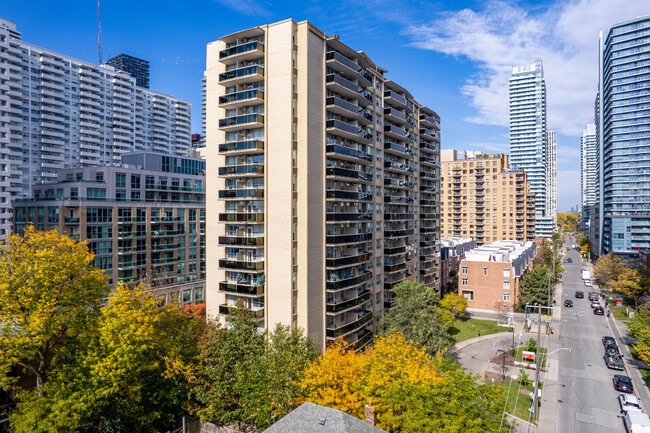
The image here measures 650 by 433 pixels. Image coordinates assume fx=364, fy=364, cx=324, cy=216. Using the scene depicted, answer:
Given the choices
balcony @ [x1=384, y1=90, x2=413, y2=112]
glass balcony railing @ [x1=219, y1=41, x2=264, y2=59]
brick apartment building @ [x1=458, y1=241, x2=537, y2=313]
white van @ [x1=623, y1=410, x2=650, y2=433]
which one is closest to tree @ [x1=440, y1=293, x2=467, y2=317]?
brick apartment building @ [x1=458, y1=241, x2=537, y2=313]

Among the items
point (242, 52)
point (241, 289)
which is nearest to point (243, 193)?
point (241, 289)

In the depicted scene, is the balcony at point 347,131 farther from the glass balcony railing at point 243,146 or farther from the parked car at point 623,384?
the parked car at point 623,384

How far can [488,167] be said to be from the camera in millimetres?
133000

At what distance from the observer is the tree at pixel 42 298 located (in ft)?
87.3

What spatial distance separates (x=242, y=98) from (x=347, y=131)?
13966mm

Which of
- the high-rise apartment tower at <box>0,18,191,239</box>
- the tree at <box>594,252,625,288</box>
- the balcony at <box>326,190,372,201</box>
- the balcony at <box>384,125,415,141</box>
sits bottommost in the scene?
the tree at <box>594,252,625,288</box>

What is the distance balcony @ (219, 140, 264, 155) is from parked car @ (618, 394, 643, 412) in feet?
156

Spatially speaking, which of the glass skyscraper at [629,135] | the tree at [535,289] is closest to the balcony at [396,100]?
the tree at [535,289]

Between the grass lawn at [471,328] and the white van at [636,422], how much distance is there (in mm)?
25735

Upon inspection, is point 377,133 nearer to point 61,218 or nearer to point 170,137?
point 61,218

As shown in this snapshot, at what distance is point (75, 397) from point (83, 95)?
139m

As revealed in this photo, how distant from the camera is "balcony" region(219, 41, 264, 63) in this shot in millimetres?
43438

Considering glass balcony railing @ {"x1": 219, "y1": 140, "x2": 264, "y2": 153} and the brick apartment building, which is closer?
glass balcony railing @ {"x1": 219, "y1": 140, "x2": 264, "y2": 153}

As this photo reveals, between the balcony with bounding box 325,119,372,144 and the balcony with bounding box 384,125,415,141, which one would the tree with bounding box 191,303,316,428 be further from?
the balcony with bounding box 384,125,415,141
